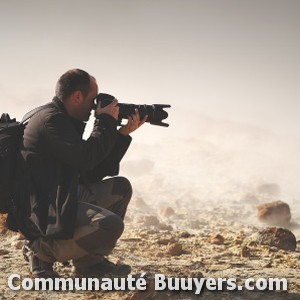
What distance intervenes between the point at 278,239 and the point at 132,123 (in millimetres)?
2652

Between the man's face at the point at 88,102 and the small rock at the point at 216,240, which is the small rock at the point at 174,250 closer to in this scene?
the small rock at the point at 216,240

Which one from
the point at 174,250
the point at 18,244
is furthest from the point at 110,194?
the point at 18,244

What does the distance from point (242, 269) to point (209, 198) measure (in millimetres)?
11655

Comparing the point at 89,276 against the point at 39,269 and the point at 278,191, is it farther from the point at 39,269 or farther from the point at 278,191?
the point at 278,191

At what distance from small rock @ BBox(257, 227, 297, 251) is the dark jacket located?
109 inches

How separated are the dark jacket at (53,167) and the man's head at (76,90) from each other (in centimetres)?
7

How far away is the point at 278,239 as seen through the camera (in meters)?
4.55

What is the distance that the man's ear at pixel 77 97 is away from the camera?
2764mm

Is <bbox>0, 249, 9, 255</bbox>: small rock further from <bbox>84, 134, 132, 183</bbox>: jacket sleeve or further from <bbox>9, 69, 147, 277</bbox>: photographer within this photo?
<bbox>84, 134, 132, 183</bbox>: jacket sleeve

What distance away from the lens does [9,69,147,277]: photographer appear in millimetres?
2523

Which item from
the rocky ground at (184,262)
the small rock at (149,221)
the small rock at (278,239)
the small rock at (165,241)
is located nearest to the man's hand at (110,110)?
the rocky ground at (184,262)

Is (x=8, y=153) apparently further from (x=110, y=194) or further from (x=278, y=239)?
(x=278, y=239)

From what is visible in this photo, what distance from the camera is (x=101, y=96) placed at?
115 inches

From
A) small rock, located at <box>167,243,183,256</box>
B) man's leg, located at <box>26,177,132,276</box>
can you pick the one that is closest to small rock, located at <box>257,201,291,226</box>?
small rock, located at <box>167,243,183,256</box>
